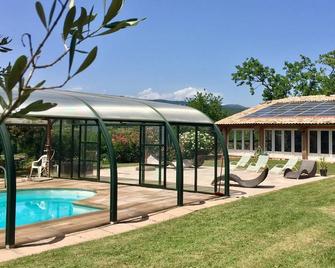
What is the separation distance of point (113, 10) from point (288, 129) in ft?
98.9

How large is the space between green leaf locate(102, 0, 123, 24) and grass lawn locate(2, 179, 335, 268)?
5.51 m

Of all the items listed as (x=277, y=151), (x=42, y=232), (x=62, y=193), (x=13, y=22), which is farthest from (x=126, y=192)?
(x=277, y=151)

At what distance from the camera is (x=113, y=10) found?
1.41 meters

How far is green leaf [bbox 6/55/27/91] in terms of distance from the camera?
1.29 metres

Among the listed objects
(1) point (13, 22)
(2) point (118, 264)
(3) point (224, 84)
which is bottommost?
(2) point (118, 264)

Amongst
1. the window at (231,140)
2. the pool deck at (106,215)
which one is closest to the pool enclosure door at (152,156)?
the pool deck at (106,215)

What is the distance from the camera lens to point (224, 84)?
158ft

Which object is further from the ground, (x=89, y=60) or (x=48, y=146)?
(x=89, y=60)

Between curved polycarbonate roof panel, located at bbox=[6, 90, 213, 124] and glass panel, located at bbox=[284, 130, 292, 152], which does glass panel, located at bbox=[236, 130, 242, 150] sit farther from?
curved polycarbonate roof panel, located at bbox=[6, 90, 213, 124]

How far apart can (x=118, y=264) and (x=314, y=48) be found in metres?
40.1

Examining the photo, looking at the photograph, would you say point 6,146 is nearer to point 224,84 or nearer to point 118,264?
point 118,264

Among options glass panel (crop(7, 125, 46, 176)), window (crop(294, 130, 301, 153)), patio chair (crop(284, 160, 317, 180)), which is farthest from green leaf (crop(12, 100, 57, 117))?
window (crop(294, 130, 301, 153))

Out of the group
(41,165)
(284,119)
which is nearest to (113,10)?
(41,165)

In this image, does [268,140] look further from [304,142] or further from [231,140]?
[231,140]
